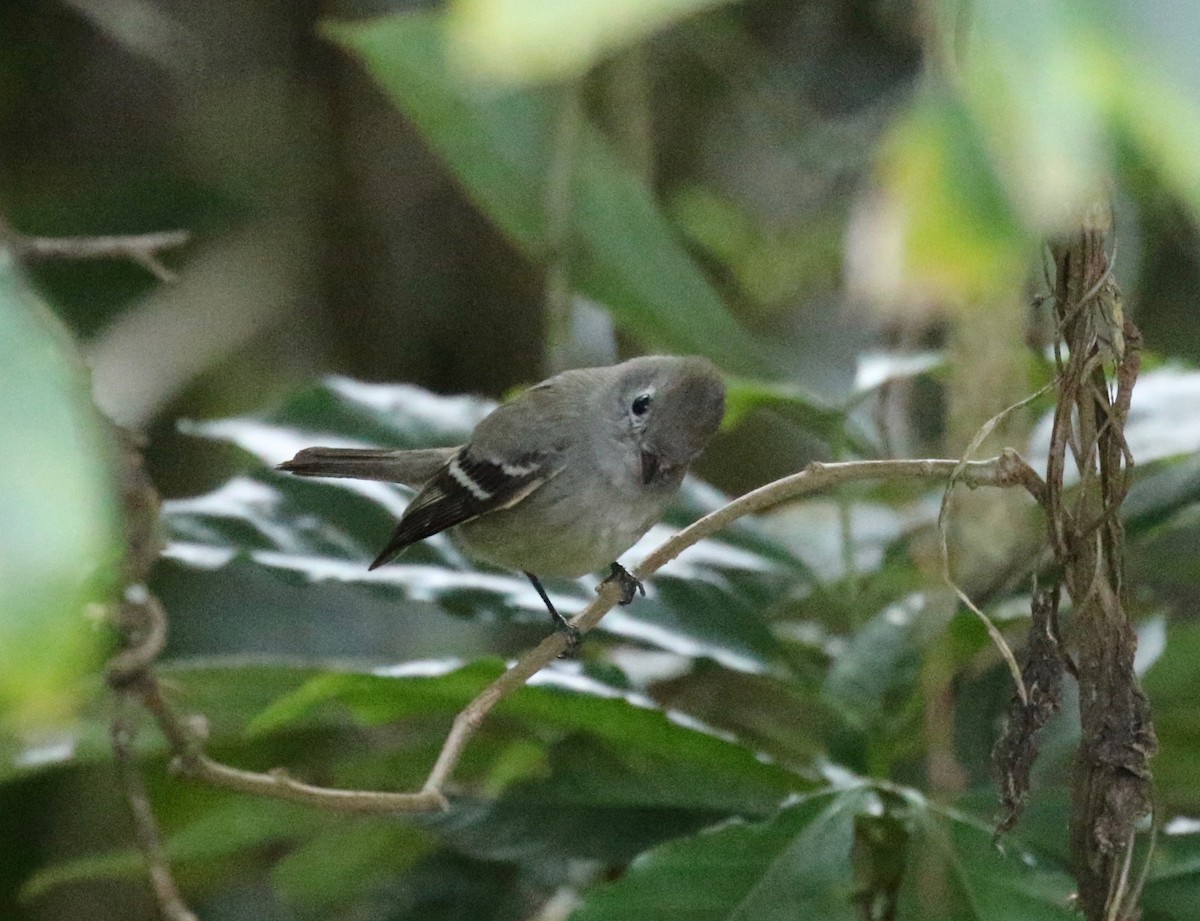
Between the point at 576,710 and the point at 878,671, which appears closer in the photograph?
the point at 576,710

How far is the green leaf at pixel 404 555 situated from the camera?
2.11 meters

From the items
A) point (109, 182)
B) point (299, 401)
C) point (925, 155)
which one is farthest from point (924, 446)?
point (925, 155)

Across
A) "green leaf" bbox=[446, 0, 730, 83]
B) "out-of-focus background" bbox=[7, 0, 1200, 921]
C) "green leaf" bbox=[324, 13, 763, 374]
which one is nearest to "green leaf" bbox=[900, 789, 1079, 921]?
"out-of-focus background" bbox=[7, 0, 1200, 921]

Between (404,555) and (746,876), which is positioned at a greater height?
(404,555)

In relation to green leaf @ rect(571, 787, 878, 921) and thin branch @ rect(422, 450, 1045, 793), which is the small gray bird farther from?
thin branch @ rect(422, 450, 1045, 793)

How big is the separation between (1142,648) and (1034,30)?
1779 mm

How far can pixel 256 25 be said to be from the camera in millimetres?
4516

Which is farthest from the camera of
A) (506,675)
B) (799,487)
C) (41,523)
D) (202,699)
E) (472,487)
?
(472,487)

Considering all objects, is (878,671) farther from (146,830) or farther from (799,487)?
(146,830)

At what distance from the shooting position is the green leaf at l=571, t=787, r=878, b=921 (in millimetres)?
1688

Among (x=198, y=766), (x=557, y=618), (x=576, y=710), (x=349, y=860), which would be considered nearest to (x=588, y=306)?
(x=557, y=618)

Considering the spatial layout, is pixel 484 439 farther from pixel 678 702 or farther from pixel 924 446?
pixel 924 446

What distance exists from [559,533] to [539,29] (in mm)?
2024

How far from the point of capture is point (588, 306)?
3.40 meters
